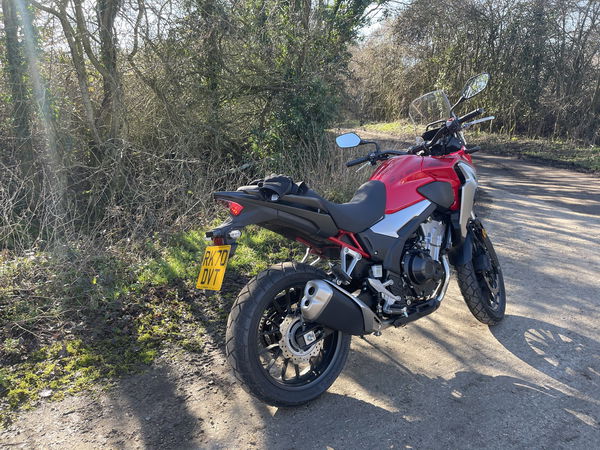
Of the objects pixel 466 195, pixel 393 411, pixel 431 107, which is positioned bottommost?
pixel 393 411

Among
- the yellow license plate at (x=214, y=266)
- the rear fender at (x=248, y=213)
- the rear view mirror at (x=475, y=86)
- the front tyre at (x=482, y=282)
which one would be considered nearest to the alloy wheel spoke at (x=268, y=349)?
the yellow license plate at (x=214, y=266)

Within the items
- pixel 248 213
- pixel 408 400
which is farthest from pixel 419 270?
pixel 248 213

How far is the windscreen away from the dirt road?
1.56 m

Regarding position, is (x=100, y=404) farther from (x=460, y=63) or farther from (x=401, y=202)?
(x=460, y=63)

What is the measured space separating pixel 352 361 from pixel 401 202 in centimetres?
108

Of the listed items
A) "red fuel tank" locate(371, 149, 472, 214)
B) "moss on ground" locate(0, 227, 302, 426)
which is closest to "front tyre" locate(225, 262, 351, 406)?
"red fuel tank" locate(371, 149, 472, 214)

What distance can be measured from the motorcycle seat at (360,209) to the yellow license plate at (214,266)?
0.58 meters

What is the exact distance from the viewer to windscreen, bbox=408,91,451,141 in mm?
3929

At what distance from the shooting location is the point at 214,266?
8.31 feet

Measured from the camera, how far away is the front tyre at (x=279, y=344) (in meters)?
2.51

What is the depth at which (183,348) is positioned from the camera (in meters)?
3.40

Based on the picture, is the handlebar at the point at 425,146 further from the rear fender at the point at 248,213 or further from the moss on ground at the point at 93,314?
the moss on ground at the point at 93,314

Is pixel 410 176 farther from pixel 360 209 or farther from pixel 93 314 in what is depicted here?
pixel 93 314

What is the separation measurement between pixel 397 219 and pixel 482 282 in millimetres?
1149
